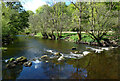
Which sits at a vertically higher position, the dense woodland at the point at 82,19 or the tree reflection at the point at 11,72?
the dense woodland at the point at 82,19

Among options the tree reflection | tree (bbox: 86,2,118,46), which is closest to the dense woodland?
tree (bbox: 86,2,118,46)

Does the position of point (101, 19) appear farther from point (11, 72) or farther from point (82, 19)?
point (11, 72)

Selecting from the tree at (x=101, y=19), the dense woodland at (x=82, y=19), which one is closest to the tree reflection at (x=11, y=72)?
the dense woodland at (x=82, y=19)

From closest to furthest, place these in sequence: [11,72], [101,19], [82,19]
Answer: [11,72], [101,19], [82,19]

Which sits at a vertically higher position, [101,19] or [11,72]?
[101,19]

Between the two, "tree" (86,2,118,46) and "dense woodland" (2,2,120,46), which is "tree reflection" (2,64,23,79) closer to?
"dense woodland" (2,2,120,46)

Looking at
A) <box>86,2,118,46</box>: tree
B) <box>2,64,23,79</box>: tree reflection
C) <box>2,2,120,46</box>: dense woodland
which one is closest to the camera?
<box>2,64,23,79</box>: tree reflection

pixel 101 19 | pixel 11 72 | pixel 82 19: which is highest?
pixel 82 19

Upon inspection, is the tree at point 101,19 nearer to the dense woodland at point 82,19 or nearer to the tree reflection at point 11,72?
the dense woodland at point 82,19

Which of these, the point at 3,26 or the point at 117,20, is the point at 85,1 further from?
the point at 3,26

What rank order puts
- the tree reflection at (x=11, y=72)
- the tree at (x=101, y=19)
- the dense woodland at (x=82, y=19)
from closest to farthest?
the tree reflection at (x=11, y=72)
the tree at (x=101, y=19)
the dense woodland at (x=82, y=19)

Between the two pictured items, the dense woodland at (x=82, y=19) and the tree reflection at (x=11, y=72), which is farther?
the dense woodland at (x=82, y=19)

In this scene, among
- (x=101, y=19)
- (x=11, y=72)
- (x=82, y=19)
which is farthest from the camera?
(x=82, y=19)

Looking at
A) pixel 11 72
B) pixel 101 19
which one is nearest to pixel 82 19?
pixel 101 19
